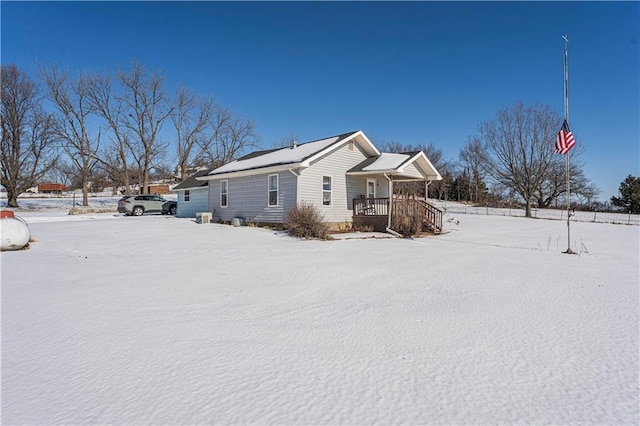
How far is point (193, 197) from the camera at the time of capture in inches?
881

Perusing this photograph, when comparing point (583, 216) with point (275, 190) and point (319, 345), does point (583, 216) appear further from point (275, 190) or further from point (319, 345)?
point (319, 345)

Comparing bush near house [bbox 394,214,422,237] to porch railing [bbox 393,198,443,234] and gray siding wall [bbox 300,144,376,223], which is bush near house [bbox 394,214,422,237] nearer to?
porch railing [bbox 393,198,443,234]

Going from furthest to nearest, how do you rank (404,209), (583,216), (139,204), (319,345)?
(583,216) < (139,204) < (404,209) < (319,345)

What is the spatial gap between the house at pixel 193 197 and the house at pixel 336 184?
13.0 ft

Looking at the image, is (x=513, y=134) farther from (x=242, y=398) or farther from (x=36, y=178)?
(x=36, y=178)

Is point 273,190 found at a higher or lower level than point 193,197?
higher

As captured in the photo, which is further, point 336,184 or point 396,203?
point 336,184

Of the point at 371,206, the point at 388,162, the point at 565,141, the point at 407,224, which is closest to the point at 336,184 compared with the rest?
the point at 371,206

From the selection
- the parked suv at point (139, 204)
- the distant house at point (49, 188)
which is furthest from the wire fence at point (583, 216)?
the distant house at point (49, 188)

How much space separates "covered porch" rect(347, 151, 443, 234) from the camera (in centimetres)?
1386

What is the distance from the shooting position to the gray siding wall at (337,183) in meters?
14.6

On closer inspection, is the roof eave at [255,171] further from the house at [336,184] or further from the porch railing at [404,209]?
the porch railing at [404,209]

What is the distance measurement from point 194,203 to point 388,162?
13.6 meters

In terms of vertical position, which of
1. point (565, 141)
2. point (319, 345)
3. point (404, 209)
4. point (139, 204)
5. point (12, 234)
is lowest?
point (319, 345)
